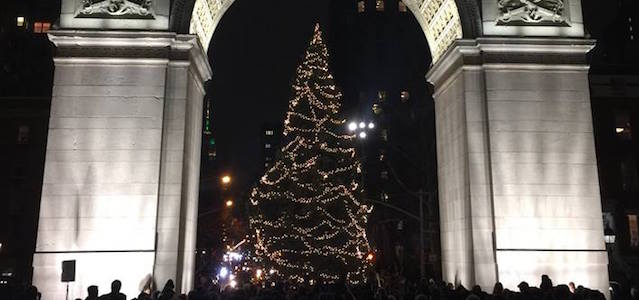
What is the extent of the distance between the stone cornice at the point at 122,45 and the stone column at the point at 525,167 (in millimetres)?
9310

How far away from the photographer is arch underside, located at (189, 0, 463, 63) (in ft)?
71.7

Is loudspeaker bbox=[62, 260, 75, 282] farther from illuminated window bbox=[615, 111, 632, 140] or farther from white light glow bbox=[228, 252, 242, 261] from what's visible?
white light glow bbox=[228, 252, 242, 261]

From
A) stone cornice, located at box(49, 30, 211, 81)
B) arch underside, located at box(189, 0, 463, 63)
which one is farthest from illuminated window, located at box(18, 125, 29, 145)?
stone cornice, located at box(49, 30, 211, 81)

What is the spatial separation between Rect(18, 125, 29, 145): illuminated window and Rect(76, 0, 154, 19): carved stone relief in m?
29.0

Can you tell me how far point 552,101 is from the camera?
20.5 m

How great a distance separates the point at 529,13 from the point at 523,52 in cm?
147

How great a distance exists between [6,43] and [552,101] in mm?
53771

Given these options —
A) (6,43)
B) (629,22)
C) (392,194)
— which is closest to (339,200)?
(392,194)

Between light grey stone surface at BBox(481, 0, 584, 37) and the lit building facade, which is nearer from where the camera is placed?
light grey stone surface at BBox(481, 0, 584, 37)

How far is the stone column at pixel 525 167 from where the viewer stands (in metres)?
19.3

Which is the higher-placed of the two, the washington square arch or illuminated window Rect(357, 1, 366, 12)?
illuminated window Rect(357, 1, 366, 12)

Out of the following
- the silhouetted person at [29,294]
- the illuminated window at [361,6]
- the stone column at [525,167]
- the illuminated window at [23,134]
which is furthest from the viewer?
the illuminated window at [361,6]

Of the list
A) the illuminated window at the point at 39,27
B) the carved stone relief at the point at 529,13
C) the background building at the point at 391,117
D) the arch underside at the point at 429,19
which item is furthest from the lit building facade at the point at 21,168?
the carved stone relief at the point at 529,13

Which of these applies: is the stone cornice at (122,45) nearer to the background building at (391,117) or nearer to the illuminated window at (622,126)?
the background building at (391,117)
